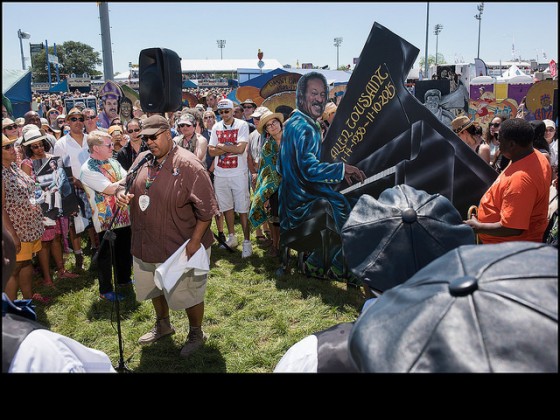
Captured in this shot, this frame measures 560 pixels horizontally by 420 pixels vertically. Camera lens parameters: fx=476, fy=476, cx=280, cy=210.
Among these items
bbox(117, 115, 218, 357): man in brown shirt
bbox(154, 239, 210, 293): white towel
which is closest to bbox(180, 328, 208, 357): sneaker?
bbox(117, 115, 218, 357): man in brown shirt

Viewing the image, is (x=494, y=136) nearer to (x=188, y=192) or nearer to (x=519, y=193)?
(x=519, y=193)

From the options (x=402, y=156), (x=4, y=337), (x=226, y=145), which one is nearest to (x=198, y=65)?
(x=226, y=145)

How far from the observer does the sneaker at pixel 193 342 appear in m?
3.70

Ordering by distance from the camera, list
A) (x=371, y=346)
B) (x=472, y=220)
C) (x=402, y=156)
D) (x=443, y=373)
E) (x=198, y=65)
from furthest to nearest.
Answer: (x=198, y=65)
(x=402, y=156)
(x=472, y=220)
(x=371, y=346)
(x=443, y=373)

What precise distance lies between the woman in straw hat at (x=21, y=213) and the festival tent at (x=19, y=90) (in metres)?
6.73

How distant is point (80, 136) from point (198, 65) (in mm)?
29663

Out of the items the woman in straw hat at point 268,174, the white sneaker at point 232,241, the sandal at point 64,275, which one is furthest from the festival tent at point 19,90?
the woman in straw hat at point 268,174

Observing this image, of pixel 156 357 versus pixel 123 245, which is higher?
pixel 123 245

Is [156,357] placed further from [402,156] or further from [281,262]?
[402,156]

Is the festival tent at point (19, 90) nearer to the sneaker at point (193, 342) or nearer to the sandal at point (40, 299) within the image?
the sandal at point (40, 299)

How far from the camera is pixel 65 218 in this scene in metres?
5.41

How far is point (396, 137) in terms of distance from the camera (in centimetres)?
400

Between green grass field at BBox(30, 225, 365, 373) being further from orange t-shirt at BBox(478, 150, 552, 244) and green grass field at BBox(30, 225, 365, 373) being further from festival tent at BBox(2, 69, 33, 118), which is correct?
festival tent at BBox(2, 69, 33, 118)

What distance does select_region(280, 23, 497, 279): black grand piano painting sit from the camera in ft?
12.4
